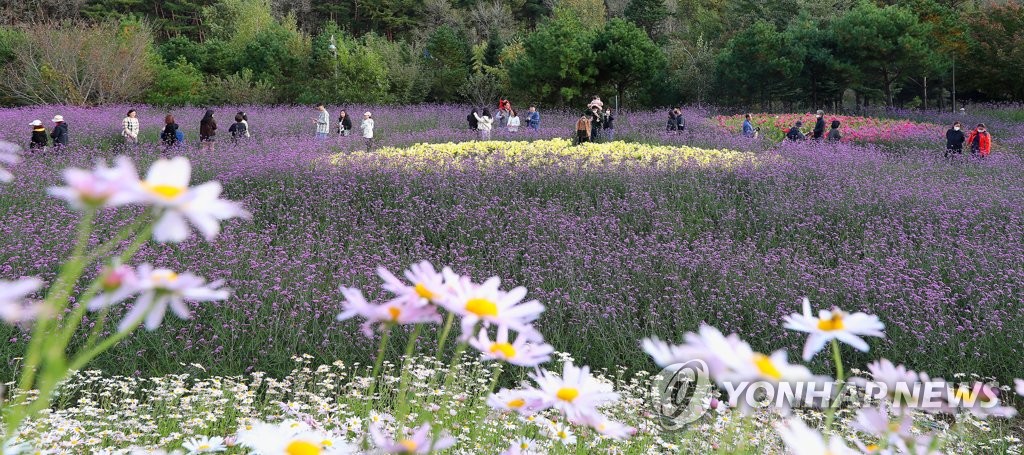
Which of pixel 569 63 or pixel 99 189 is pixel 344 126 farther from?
pixel 99 189

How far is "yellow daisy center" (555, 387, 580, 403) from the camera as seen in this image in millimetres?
1111

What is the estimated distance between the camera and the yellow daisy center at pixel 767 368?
79 cm

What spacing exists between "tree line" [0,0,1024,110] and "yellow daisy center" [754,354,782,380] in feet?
93.5

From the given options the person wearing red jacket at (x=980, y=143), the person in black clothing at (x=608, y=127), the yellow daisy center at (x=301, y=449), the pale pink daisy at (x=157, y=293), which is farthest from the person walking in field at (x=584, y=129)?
the pale pink daisy at (x=157, y=293)

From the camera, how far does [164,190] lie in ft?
2.48

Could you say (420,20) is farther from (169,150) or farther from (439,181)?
(439,181)

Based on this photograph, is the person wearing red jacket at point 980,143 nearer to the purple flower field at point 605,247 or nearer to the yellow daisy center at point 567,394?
the purple flower field at point 605,247

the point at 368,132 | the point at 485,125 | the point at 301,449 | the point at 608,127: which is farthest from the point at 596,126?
the point at 301,449

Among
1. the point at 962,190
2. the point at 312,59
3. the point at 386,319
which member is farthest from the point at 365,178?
the point at 312,59

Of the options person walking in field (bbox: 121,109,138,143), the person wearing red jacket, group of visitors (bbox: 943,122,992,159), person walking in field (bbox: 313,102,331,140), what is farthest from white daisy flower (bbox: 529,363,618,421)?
person walking in field (bbox: 121,109,138,143)

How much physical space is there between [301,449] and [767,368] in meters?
0.51

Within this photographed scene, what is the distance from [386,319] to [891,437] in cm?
60

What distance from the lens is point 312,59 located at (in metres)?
34.2

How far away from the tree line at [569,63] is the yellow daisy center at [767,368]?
2849cm
